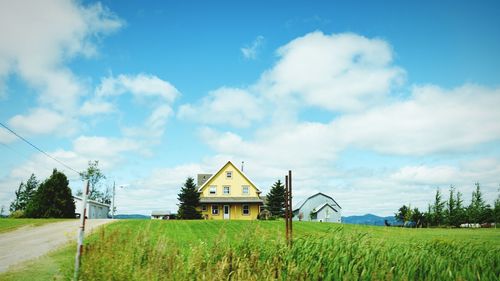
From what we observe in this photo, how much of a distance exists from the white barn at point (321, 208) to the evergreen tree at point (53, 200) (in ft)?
119

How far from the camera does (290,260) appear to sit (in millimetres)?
9320

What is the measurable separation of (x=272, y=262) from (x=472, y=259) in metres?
5.27

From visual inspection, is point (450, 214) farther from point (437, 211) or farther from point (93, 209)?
point (93, 209)

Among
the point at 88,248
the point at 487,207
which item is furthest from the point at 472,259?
the point at 487,207

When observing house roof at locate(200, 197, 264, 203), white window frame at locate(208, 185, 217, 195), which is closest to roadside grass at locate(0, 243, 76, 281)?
house roof at locate(200, 197, 264, 203)

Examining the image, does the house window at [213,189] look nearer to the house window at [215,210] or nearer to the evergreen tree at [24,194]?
the house window at [215,210]

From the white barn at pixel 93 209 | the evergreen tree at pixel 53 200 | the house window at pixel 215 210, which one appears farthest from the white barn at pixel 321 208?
the evergreen tree at pixel 53 200

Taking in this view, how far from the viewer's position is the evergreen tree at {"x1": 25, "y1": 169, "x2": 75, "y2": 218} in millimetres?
42156

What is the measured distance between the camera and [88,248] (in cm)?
1151

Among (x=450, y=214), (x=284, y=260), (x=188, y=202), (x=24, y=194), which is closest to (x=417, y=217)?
(x=450, y=214)

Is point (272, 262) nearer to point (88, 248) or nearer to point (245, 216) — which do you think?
point (88, 248)

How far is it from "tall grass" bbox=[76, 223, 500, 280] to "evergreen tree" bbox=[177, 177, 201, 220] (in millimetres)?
35740

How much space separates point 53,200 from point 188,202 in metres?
15.5

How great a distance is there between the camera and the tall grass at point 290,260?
848cm
